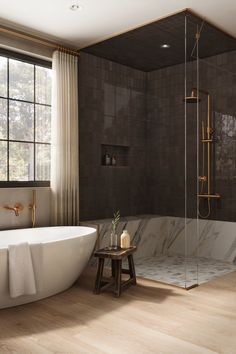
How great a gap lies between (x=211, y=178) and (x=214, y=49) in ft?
4.89

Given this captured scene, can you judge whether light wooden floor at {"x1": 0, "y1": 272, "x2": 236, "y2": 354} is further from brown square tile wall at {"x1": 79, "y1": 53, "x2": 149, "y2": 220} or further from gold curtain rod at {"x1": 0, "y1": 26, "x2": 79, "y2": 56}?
gold curtain rod at {"x1": 0, "y1": 26, "x2": 79, "y2": 56}

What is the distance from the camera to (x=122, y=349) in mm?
2490

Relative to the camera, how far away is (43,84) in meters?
4.71

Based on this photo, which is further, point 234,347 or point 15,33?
point 15,33

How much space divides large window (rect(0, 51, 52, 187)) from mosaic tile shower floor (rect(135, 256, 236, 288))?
1.60 meters

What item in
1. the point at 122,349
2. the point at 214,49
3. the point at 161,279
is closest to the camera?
→ the point at 122,349

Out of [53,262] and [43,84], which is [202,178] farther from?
[43,84]

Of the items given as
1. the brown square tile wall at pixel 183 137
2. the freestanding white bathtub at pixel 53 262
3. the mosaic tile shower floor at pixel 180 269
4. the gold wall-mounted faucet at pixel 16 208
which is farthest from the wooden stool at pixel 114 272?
the gold wall-mounted faucet at pixel 16 208

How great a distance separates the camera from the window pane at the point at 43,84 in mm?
4652

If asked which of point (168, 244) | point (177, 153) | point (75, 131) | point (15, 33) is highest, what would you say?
point (15, 33)

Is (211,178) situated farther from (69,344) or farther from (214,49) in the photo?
(69,344)

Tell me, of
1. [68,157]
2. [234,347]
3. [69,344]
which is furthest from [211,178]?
[69,344]

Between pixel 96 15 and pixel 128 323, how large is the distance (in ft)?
9.78

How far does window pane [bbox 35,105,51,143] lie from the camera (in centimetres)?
465
